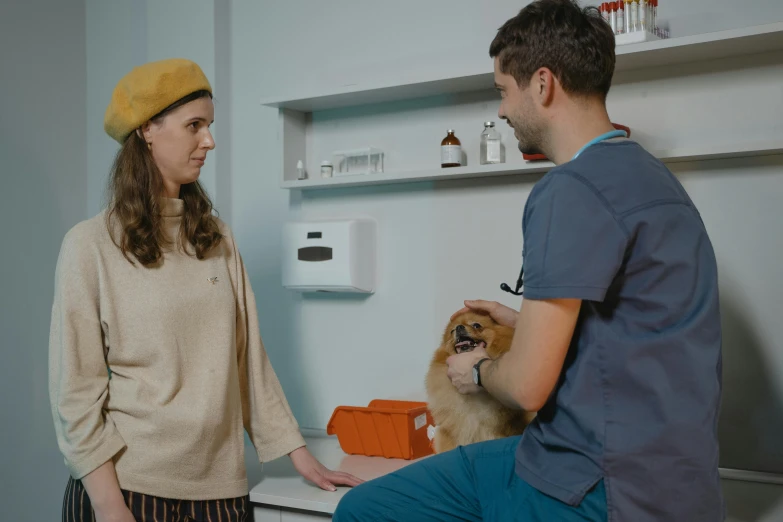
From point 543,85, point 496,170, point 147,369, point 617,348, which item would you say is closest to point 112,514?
point 147,369

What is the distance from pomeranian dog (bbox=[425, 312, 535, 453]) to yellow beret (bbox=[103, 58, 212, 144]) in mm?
961

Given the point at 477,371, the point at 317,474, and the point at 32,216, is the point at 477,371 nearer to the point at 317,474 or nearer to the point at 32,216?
the point at 317,474

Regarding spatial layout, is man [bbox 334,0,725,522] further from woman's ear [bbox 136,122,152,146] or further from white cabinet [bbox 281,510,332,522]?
woman's ear [bbox 136,122,152,146]

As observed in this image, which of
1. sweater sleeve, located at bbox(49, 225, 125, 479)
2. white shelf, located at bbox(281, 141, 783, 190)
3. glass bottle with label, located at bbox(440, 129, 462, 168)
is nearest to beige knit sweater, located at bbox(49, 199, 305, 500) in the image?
sweater sleeve, located at bbox(49, 225, 125, 479)

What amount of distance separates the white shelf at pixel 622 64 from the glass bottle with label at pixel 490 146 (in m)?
0.15

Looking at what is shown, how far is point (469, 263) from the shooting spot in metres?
2.50

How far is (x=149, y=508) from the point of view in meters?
1.66

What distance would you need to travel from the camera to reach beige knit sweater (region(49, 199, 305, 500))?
1.64 meters

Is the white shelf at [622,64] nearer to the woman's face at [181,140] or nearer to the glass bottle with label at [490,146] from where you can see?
the glass bottle with label at [490,146]

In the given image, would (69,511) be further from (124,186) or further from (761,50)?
(761,50)

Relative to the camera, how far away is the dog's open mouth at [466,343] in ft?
6.49

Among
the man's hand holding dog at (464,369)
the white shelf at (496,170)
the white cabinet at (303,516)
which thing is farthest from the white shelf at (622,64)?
the white cabinet at (303,516)

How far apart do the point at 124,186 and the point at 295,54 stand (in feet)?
4.18

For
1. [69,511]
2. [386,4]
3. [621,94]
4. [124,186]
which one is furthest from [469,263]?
[69,511]
